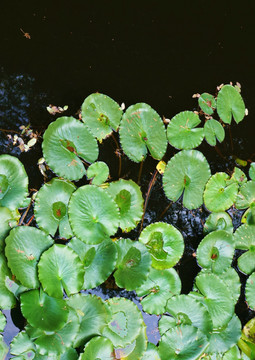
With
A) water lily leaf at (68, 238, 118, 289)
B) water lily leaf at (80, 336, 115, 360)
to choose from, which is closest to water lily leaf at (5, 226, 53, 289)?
water lily leaf at (68, 238, 118, 289)

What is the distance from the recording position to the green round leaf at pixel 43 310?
1625 mm

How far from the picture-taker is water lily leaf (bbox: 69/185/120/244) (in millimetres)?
1784

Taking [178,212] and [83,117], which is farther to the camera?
[178,212]

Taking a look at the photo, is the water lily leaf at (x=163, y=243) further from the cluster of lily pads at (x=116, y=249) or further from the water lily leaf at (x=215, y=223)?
the water lily leaf at (x=215, y=223)

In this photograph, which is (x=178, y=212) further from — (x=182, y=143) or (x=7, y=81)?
(x=7, y=81)

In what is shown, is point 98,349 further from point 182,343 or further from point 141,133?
point 141,133

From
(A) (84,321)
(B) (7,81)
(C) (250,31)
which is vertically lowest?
(A) (84,321)

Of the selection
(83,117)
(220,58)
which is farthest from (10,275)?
(220,58)

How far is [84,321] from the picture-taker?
174 centimetres

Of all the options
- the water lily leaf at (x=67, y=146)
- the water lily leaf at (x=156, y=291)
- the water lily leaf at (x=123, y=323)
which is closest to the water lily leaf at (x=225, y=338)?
the water lily leaf at (x=156, y=291)

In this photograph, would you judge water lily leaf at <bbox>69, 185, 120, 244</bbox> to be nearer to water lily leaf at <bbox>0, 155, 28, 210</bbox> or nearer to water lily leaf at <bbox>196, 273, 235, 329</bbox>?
water lily leaf at <bbox>0, 155, 28, 210</bbox>

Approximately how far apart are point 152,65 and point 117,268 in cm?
137

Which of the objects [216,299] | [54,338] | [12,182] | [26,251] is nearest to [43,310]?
[54,338]

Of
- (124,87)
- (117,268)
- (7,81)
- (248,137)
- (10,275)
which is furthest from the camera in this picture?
(248,137)
